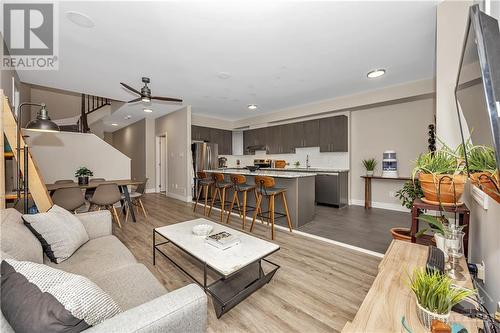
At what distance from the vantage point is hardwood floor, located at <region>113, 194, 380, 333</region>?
1.51 meters

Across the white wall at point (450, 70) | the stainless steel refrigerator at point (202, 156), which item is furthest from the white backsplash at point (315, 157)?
the white wall at point (450, 70)

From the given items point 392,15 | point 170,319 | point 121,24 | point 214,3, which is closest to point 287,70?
point 392,15

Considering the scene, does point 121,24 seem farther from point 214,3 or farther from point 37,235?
point 37,235

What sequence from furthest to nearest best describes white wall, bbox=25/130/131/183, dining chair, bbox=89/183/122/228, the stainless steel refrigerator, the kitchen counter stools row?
the stainless steel refrigerator, white wall, bbox=25/130/131/183, dining chair, bbox=89/183/122/228, the kitchen counter stools row

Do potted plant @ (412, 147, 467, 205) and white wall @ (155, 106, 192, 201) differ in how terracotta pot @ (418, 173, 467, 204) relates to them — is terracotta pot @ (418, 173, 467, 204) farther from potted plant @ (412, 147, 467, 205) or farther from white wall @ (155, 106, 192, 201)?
white wall @ (155, 106, 192, 201)

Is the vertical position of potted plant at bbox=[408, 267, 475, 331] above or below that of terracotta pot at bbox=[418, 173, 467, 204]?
below

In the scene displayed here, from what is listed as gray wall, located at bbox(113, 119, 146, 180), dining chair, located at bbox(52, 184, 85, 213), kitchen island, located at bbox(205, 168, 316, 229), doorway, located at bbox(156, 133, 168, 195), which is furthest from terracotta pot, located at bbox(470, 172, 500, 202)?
gray wall, located at bbox(113, 119, 146, 180)

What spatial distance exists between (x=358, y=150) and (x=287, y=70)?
303 centimetres

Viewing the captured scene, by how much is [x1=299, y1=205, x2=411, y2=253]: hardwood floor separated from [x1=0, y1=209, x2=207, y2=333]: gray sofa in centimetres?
255

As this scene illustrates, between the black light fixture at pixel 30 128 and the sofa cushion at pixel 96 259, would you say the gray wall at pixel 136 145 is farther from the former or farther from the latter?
the sofa cushion at pixel 96 259

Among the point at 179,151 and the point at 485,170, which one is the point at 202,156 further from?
the point at 485,170

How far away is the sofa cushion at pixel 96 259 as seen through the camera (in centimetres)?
144

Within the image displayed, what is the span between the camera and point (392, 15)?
2074 mm

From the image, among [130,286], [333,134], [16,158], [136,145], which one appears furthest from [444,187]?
[136,145]
